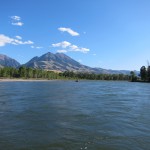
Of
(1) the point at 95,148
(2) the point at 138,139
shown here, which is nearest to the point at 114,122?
(2) the point at 138,139

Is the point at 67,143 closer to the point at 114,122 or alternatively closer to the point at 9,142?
the point at 9,142

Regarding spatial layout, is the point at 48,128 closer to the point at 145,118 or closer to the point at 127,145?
the point at 127,145

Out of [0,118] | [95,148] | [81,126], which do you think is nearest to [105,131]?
[81,126]

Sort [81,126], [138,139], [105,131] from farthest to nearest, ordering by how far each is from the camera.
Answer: [81,126]
[105,131]
[138,139]

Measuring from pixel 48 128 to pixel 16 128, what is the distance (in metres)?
3.05

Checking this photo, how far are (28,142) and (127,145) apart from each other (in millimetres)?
7678

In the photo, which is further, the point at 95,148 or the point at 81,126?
the point at 81,126

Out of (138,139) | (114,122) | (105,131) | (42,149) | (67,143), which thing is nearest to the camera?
(42,149)

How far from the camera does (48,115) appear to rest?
33625 mm

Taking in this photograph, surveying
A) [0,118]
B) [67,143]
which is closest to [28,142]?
[67,143]

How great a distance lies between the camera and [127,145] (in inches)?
815

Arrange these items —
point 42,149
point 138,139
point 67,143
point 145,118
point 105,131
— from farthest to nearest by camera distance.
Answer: point 145,118 → point 105,131 → point 138,139 → point 67,143 → point 42,149

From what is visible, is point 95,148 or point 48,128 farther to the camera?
point 48,128

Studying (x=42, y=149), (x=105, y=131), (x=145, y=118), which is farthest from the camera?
(x=145, y=118)
